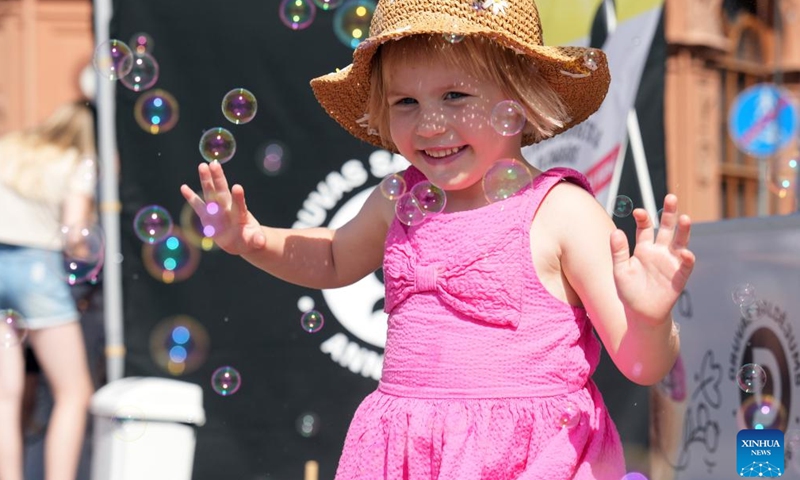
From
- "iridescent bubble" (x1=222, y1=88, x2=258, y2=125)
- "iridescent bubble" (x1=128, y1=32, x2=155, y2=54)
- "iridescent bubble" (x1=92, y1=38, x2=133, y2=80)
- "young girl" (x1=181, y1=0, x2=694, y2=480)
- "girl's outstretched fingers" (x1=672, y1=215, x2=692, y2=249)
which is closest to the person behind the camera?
"girl's outstretched fingers" (x1=672, y1=215, x2=692, y2=249)

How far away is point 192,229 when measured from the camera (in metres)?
3.60

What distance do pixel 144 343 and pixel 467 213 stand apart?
6.94 feet

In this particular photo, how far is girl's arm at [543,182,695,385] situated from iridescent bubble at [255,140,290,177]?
193cm

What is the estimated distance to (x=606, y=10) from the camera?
3592mm

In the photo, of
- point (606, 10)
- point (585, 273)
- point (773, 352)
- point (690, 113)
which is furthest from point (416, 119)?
point (690, 113)

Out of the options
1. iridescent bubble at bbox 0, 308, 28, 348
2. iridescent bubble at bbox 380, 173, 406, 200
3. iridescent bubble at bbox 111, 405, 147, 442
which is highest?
iridescent bubble at bbox 380, 173, 406, 200

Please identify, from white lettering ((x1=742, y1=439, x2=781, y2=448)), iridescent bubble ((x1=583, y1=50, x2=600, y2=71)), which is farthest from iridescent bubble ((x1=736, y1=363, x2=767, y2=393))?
iridescent bubble ((x1=583, y1=50, x2=600, y2=71))

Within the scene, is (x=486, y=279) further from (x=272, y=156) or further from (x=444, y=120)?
(x=272, y=156)

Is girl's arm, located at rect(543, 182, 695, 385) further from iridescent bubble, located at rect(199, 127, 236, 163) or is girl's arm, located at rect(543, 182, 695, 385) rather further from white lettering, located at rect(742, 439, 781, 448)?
iridescent bubble, located at rect(199, 127, 236, 163)

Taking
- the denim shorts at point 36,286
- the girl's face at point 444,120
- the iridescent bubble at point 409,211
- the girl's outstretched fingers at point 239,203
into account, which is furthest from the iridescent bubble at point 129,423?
the girl's face at point 444,120

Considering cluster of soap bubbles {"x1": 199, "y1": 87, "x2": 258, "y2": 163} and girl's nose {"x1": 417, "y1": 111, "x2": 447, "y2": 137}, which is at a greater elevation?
cluster of soap bubbles {"x1": 199, "y1": 87, "x2": 258, "y2": 163}

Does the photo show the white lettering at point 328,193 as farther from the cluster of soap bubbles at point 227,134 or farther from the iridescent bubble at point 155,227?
the cluster of soap bubbles at point 227,134

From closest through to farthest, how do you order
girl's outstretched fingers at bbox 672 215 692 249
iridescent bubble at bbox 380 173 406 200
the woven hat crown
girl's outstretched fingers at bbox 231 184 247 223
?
1. girl's outstretched fingers at bbox 672 215 692 249
2. the woven hat crown
3. girl's outstretched fingers at bbox 231 184 247 223
4. iridescent bubble at bbox 380 173 406 200

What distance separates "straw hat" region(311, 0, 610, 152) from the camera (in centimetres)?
187
